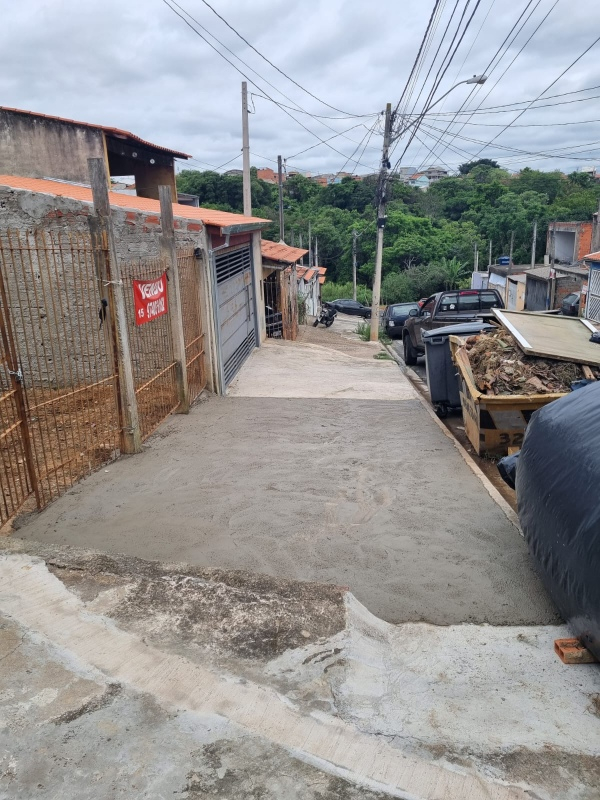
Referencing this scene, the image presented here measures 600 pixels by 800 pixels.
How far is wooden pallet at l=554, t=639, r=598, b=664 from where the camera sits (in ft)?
10.5

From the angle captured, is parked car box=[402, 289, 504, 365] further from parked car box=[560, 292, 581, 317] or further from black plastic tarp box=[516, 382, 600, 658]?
black plastic tarp box=[516, 382, 600, 658]

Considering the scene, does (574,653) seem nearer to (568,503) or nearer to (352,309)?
(568,503)

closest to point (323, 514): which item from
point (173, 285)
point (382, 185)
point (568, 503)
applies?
point (568, 503)

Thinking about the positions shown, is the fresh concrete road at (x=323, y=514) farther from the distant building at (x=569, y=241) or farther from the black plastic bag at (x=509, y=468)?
the distant building at (x=569, y=241)

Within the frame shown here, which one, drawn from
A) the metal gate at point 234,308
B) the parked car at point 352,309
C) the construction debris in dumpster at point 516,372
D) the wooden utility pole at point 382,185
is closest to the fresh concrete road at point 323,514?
the construction debris in dumpster at point 516,372

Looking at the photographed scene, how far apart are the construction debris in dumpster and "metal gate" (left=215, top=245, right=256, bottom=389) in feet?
14.7

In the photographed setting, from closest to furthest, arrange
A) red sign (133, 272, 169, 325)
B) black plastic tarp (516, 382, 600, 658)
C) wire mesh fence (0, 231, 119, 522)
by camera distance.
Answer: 1. black plastic tarp (516, 382, 600, 658)
2. wire mesh fence (0, 231, 119, 522)
3. red sign (133, 272, 169, 325)

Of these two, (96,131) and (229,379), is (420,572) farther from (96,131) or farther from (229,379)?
(96,131)

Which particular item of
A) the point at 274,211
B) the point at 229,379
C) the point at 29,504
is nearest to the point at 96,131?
the point at 229,379

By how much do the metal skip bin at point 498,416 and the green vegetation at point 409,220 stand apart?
→ 1507 inches

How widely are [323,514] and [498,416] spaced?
9.15 ft

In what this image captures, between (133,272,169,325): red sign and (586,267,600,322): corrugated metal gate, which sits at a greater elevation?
(133,272,169,325): red sign

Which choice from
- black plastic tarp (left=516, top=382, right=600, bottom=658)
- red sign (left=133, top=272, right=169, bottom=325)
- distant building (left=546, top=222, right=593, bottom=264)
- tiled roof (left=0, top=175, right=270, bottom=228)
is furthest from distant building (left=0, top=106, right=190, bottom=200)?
distant building (left=546, top=222, right=593, bottom=264)

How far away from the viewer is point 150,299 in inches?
276
